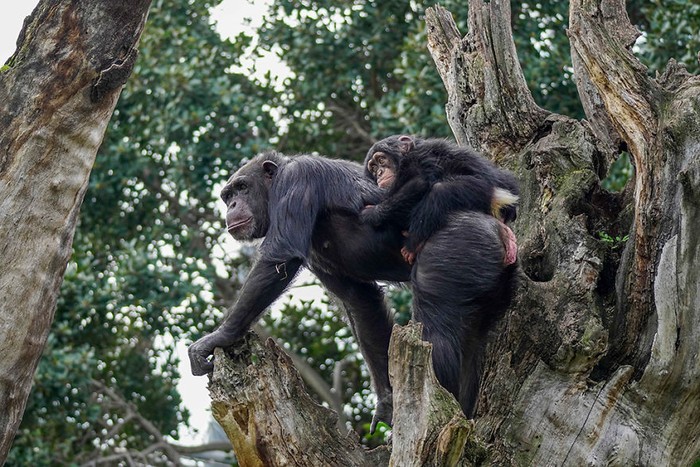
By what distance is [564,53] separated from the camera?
35.6 feet

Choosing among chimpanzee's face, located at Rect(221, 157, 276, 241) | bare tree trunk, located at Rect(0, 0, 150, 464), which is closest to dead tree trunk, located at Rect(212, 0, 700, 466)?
bare tree trunk, located at Rect(0, 0, 150, 464)

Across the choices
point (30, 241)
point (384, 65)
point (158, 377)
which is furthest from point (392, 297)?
point (30, 241)

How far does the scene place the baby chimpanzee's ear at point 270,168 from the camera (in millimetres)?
6625

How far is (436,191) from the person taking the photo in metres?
5.70

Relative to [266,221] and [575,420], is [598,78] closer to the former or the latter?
[575,420]

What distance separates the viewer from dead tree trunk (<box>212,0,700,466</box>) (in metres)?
4.61

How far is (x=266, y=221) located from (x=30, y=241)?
1597 mm

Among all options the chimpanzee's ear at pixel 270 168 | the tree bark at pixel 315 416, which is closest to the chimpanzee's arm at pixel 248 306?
the tree bark at pixel 315 416

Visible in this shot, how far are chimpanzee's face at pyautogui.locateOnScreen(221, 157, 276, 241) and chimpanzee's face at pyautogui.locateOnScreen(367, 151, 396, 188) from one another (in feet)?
2.36

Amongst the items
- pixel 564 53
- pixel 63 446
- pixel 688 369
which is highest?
pixel 564 53

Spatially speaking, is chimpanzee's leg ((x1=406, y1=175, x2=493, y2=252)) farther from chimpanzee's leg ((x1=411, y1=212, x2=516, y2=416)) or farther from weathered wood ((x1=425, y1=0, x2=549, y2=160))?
weathered wood ((x1=425, y1=0, x2=549, y2=160))

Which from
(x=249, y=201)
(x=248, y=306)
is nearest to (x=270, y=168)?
(x=249, y=201)

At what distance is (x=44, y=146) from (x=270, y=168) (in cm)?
155

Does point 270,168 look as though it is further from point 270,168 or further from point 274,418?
point 274,418
